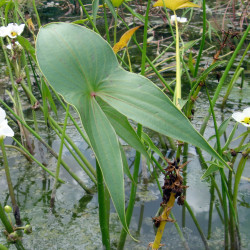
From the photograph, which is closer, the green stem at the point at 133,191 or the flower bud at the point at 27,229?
the green stem at the point at 133,191

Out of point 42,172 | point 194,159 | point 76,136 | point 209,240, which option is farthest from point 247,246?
point 76,136

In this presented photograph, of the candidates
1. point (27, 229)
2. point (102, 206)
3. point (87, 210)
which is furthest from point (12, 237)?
point (102, 206)

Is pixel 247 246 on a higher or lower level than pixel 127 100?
lower

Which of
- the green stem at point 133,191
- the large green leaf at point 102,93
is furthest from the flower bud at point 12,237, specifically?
the large green leaf at point 102,93

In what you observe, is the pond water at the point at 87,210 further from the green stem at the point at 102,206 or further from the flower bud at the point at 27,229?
the green stem at the point at 102,206

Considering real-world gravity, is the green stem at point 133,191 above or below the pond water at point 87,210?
above

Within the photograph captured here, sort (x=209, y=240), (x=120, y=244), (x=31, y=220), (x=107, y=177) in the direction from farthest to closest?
(x=31, y=220) → (x=209, y=240) → (x=120, y=244) → (x=107, y=177)

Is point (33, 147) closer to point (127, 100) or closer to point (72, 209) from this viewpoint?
point (72, 209)

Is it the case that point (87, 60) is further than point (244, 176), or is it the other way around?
point (244, 176)

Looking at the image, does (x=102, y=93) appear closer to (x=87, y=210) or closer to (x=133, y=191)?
(x=133, y=191)
